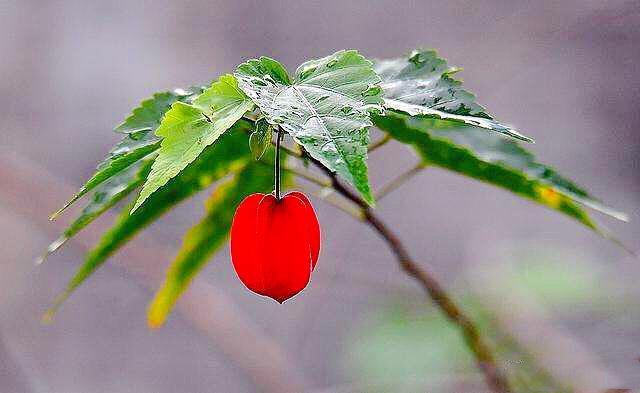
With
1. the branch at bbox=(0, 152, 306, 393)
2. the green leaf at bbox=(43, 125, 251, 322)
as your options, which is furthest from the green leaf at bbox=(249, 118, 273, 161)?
the branch at bbox=(0, 152, 306, 393)

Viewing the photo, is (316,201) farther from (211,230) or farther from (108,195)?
(108,195)

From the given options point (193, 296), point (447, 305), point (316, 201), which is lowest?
point (316, 201)

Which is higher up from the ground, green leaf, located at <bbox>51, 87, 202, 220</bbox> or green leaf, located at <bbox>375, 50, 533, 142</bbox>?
green leaf, located at <bbox>375, 50, 533, 142</bbox>

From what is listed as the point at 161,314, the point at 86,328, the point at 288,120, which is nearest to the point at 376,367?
A: the point at 86,328

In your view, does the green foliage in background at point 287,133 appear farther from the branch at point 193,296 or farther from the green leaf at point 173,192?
the branch at point 193,296

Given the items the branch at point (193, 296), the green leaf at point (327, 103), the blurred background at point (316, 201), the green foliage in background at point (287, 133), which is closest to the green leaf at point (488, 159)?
the green foliage in background at point (287, 133)

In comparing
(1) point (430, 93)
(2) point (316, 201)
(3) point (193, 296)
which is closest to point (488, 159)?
(1) point (430, 93)

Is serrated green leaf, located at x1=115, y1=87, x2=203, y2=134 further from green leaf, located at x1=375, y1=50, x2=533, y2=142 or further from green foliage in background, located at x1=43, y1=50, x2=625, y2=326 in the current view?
green leaf, located at x1=375, y1=50, x2=533, y2=142
